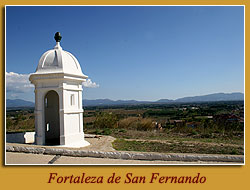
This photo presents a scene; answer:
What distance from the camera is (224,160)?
731cm

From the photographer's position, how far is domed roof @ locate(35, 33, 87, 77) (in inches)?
379

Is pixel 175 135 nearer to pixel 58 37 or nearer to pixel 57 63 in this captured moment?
pixel 57 63

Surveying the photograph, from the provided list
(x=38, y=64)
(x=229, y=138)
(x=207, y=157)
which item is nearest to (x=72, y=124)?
(x=38, y=64)

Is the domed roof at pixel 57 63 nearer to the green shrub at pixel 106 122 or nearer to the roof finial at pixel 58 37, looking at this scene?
the roof finial at pixel 58 37

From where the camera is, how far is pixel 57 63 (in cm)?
970

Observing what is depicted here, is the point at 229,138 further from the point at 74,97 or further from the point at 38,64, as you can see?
the point at 38,64

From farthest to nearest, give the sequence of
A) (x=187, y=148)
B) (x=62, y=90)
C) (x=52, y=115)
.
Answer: (x=52, y=115), (x=187, y=148), (x=62, y=90)

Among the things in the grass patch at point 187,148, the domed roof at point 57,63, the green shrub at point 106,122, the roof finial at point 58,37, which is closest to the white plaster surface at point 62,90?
the domed roof at point 57,63

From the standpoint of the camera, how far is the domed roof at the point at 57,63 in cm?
962

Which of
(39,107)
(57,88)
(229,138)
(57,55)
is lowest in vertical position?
(229,138)

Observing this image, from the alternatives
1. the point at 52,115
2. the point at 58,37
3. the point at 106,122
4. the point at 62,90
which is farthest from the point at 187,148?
the point at 106,122

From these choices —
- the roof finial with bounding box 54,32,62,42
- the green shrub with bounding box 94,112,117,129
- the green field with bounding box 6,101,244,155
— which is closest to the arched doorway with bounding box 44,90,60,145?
the roof finial with bounding box 54,32,62,42

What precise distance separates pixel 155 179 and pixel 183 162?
1.56m

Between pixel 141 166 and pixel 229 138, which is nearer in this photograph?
pixel 141 166
